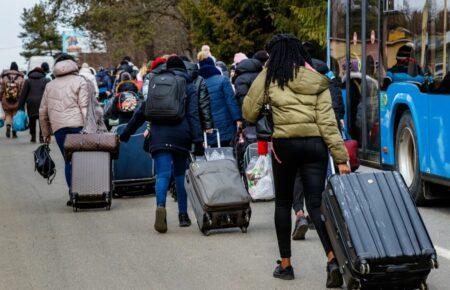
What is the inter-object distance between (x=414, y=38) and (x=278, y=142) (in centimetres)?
511

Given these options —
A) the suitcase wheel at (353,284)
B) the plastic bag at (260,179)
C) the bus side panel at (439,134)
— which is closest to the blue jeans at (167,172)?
the plastic bag at (260,179)

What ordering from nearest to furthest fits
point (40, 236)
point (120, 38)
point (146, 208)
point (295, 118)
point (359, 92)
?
point (295, 118), point (40, 236), point (146, 208), point (359, 92), point (120, 38)

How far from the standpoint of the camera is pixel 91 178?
1311cm

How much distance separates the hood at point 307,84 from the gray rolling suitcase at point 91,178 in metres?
5.55

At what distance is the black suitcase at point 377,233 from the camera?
23.4 feet

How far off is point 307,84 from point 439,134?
418 cm

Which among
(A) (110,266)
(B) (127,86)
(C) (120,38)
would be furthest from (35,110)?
(C) (120,38)

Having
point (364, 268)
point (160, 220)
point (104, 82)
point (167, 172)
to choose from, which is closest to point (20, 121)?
point (104, 82)

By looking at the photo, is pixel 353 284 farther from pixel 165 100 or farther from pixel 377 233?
pixel 165 100

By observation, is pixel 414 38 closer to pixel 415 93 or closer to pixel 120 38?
pixel 415 93

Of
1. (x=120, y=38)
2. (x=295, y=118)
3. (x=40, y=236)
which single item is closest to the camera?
(x=295, y=118)

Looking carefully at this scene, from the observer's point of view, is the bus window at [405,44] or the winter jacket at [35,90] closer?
the bus window at [405,44]

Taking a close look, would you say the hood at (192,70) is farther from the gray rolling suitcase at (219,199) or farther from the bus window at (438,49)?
the bus window at (438,49)

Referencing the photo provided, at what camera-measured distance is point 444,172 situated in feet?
38.2
